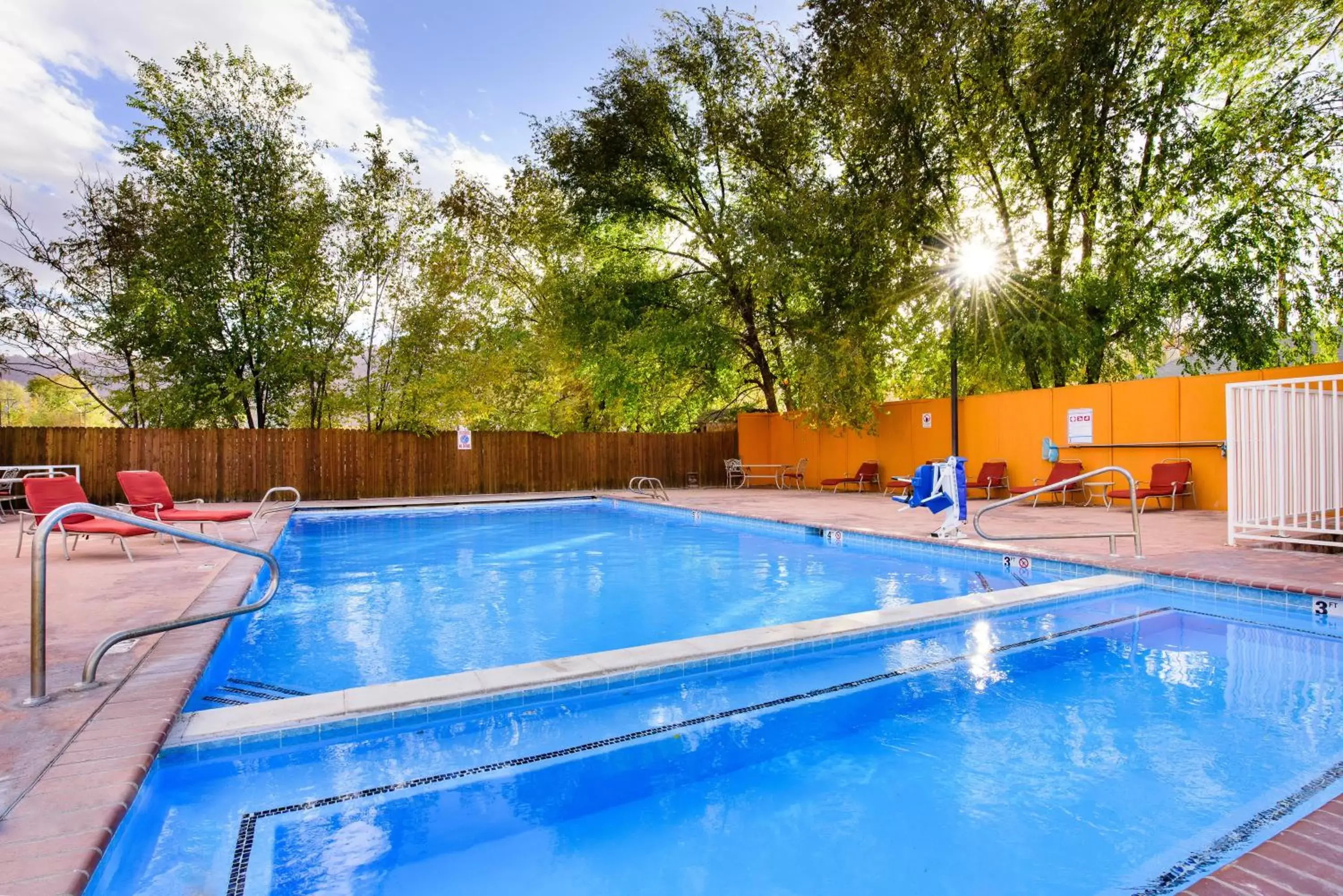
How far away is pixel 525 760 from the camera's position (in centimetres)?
265

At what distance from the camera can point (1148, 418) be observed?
1045 cm

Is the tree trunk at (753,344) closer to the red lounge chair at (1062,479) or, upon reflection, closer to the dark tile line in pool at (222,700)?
the red lounge chair at (1062,479)

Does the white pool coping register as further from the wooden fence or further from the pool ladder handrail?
the wooden fence

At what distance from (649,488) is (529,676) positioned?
13.9m

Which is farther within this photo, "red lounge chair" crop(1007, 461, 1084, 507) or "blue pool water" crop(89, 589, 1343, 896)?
"red lounge chair" crop(1007, 461, 1084, 507)

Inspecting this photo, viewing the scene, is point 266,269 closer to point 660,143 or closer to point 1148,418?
point 660,143

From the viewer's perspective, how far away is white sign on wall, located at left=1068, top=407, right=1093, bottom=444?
11203 millimetres

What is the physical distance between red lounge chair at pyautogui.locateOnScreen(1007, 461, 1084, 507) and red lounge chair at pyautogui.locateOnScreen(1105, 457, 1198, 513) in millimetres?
798

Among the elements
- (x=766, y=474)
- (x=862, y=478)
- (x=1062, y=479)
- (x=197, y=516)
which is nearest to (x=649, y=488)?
(x=766, y=474)

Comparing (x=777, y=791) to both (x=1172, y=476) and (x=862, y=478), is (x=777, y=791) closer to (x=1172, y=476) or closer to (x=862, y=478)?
(x=1172, y=476)

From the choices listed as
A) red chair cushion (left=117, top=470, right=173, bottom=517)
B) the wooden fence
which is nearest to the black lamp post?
the wooden fence

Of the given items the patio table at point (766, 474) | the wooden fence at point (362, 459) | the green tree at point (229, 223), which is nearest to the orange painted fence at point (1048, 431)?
the patio table at point (766, 474)

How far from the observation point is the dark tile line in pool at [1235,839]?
6.25ft

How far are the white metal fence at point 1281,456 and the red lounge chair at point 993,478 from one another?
574 centimetres
